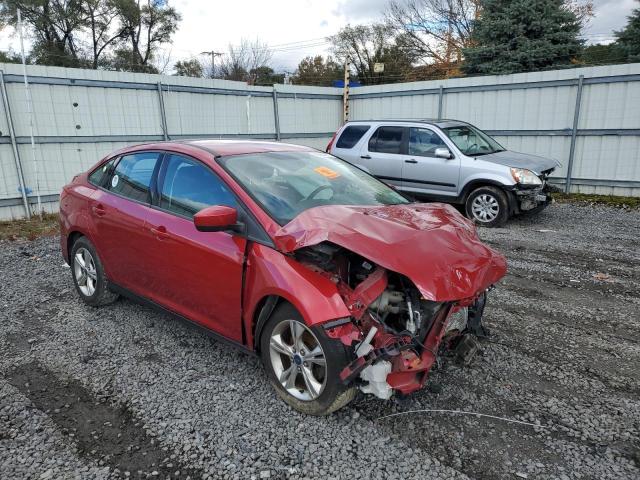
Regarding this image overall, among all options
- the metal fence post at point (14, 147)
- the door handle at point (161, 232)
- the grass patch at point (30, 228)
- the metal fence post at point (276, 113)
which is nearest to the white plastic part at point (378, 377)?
the door handle at point (161, 232)

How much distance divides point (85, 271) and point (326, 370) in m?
3.10

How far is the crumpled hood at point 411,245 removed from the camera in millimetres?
2631

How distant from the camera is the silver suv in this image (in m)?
7.92

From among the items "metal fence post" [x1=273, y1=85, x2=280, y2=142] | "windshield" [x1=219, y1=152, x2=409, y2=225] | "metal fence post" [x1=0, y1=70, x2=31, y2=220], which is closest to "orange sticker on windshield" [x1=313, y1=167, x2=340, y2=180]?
"windshield" [x1=219, y1=152, x2=409, y2=225]

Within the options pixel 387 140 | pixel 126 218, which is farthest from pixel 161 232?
pixel 387 140

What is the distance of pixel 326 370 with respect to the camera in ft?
8.89

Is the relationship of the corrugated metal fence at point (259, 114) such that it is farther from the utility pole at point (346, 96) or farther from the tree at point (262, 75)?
the tree at point (262, 75)

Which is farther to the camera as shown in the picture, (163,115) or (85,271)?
(163,115)

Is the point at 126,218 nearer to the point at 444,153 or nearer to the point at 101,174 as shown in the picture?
the point at 101,174

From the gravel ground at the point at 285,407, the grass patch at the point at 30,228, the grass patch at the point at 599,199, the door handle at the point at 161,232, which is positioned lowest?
the grass patch at the point at 599,199

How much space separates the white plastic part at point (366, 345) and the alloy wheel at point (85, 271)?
3019mm

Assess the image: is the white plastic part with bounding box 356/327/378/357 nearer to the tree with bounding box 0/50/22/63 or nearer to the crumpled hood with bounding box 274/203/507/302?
the crumpled hood with bounding box 274/203/507/302

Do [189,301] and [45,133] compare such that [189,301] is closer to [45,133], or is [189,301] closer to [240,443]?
[240,443]

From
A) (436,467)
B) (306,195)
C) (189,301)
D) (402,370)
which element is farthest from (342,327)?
(189,301)
